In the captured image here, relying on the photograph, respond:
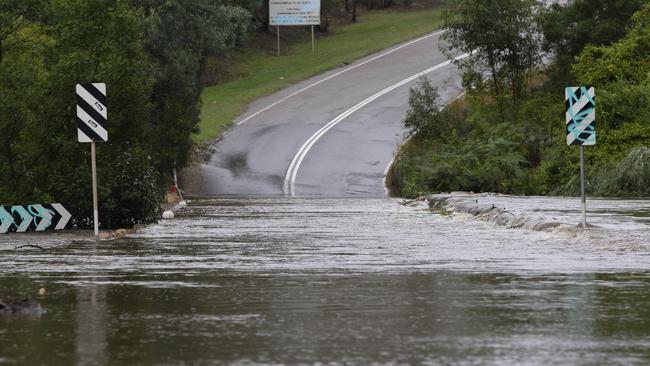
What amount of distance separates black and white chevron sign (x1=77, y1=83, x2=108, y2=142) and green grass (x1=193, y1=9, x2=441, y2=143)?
34411 millimetres

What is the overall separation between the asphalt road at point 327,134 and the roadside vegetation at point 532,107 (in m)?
2.39

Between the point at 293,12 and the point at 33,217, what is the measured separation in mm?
59724

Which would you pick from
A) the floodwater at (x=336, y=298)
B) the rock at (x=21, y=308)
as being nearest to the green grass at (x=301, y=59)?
the floodwater at (x=336, y=298)

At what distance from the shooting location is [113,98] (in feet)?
81.4

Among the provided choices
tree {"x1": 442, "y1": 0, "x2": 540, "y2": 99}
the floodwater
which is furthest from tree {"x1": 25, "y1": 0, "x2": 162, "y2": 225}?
tree {"x1": 442, "y1": 0, "x2": 540, "y2": 99}

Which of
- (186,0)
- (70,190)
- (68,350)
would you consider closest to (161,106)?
(186,0)

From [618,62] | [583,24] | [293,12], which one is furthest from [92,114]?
[293,12]

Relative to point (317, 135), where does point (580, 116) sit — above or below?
above

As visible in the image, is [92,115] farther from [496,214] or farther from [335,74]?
[335,74]

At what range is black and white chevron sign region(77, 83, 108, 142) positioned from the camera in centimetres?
2144

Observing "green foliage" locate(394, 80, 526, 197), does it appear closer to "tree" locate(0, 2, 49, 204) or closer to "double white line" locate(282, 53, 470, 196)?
"double white line" locate(282, 53, 470, 196)

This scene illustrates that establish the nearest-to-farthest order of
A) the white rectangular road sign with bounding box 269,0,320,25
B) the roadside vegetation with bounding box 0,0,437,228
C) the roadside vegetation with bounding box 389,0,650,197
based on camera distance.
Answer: the roadside vegetation with bounding box 0,0,437,228 < the roadside vegetation with bounding box 389,0,650,197 < the white rectangular road sign with bounding box 269,0,320,25

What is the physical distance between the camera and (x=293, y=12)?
80.8 m

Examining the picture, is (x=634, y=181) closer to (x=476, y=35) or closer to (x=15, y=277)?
(x=476, y=35)
